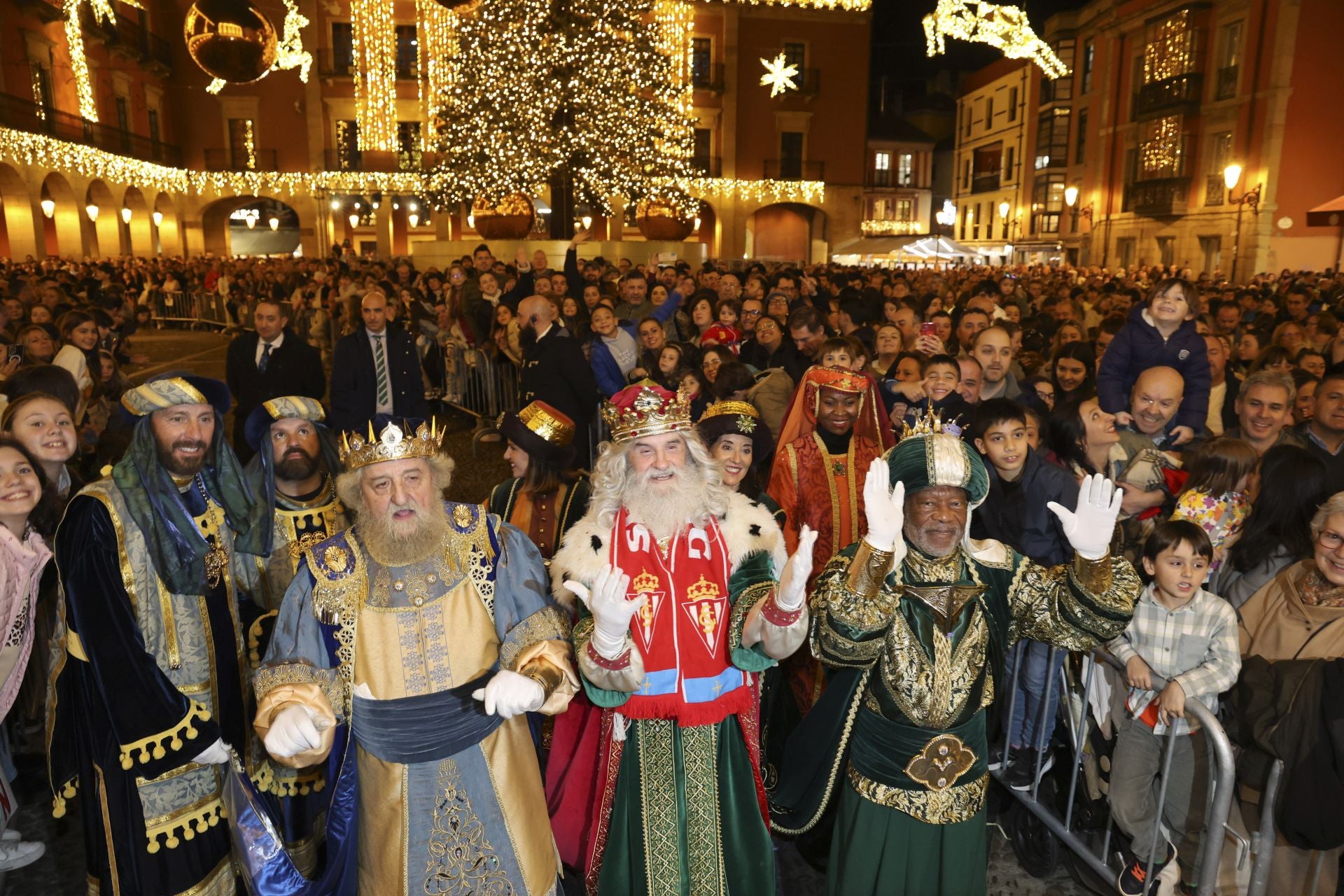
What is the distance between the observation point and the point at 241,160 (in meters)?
38.0

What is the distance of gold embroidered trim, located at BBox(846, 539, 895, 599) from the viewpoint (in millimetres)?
2600

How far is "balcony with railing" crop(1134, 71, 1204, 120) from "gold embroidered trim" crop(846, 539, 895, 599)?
1258 inches

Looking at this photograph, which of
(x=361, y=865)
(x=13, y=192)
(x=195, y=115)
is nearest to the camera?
(x=361, y=865)

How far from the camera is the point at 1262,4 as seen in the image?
2542 cm

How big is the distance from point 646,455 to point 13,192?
27934 millimetres

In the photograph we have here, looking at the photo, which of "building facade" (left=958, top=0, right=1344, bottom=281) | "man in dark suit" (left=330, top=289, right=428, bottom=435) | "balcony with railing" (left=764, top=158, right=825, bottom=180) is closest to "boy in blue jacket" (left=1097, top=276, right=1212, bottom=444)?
"man in dark suit" (left=330, top=289, right=428, bottom=435)

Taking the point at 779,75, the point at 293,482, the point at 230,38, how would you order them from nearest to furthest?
the point at 293,482, the point at 230,38, the point at 779,75

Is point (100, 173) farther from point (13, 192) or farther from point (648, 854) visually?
point (648, 854)

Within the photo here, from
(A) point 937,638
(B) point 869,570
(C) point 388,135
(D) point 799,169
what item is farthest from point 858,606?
(D) point 799,169

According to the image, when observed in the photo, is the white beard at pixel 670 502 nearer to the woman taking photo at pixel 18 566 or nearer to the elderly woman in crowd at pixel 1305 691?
the elderly woman in crowd at pixel 1305 691

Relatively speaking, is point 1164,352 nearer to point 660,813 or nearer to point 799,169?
point 660,813

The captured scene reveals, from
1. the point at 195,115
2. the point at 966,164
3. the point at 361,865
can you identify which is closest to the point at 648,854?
the point at 361,865

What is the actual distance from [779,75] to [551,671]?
3693 cm

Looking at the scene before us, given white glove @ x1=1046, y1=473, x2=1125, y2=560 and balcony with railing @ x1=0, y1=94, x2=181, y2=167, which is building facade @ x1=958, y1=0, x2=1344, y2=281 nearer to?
white glove @ x1=1046, y1=473, x2=1125, y2=560
